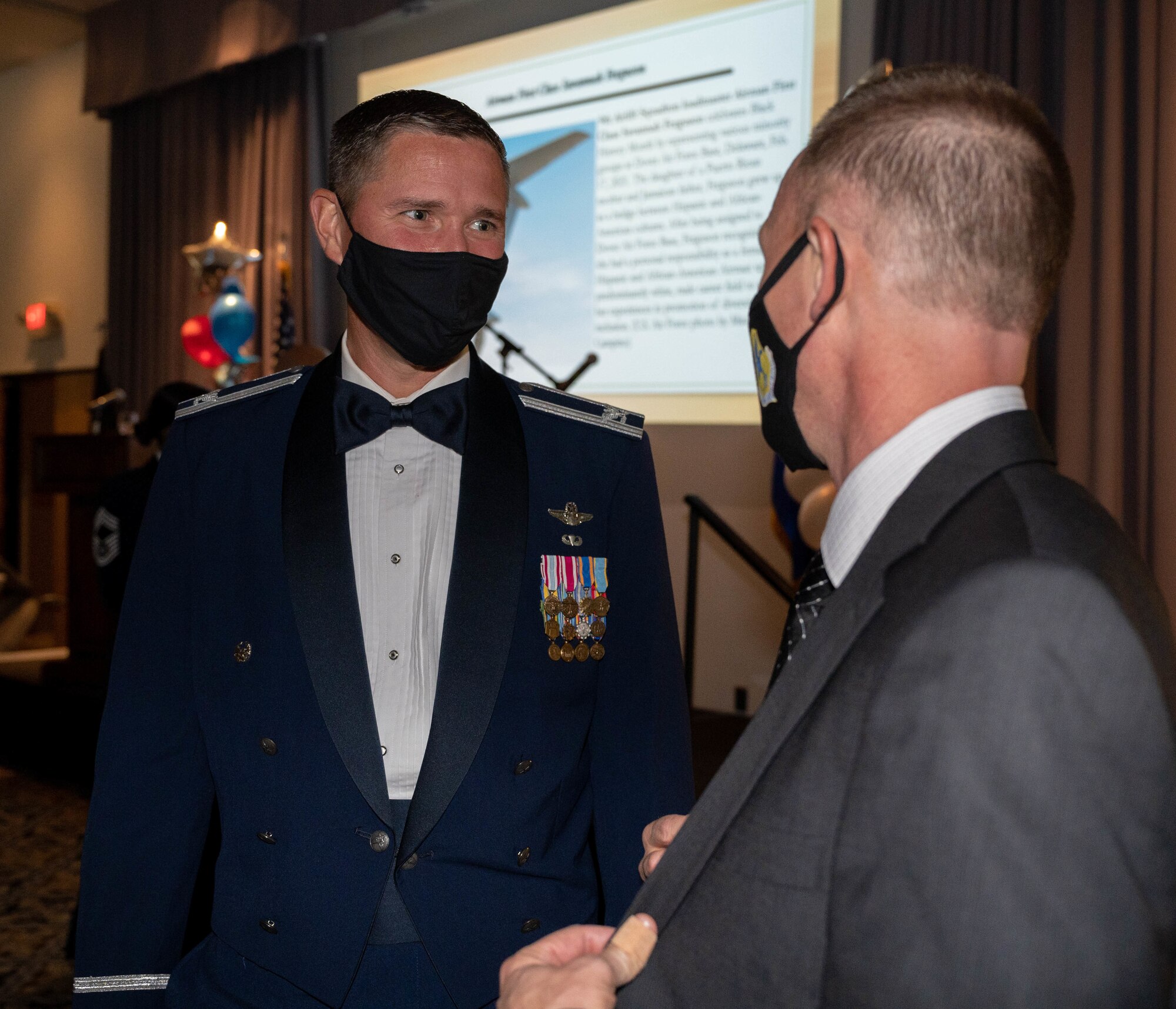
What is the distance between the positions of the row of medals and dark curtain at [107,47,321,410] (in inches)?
212

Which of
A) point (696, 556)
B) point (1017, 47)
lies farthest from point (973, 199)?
point (1017, 47)

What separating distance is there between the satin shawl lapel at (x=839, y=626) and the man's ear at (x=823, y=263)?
0.18 meters

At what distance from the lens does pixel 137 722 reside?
1.31 meters

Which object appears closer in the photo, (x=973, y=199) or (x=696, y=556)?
(x=973, y=199)

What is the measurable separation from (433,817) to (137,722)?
0.43 metres

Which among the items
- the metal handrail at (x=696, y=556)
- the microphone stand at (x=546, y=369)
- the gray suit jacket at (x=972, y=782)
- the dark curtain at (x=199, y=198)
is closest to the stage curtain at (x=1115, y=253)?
the metal handrail at (x=696, y=556)

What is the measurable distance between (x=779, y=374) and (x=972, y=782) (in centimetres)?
48

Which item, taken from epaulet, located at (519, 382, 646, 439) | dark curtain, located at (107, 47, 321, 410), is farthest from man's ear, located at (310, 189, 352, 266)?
dark curtain, located at (107, 47, 321, 410)

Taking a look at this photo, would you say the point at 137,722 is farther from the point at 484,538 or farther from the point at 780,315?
the point at 780,315

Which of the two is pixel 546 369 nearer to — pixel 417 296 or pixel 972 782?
pixel 417 296

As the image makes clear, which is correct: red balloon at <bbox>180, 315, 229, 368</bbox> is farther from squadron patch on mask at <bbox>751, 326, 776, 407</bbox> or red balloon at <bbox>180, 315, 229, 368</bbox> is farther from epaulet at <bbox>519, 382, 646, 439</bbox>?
squadron patch on mask at <bbox>751, 326, 776, 407</bbox>

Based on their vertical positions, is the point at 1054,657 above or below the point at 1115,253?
below

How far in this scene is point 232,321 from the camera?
587 cm

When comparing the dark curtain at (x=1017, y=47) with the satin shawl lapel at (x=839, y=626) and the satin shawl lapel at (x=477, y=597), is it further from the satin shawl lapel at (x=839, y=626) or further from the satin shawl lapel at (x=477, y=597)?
the satin shawl lapel at (x=839, y=626)
